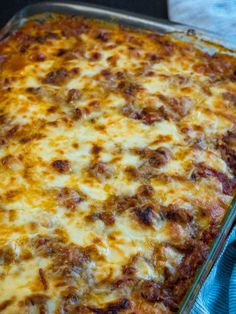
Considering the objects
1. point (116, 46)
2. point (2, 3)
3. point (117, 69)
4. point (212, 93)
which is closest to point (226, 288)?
point (212, 93)

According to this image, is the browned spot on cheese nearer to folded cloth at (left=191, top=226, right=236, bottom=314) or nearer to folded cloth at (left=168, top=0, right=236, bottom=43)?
folded cloth at (left=191, top=226, right=236, bottom=314)

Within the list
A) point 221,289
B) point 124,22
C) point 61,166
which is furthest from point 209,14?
point 221,289

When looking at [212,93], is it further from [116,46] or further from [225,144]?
[116,46]

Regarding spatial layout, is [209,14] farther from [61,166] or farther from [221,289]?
[221,289]

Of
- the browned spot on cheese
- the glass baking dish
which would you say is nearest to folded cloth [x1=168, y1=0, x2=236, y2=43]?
the glass baking dish

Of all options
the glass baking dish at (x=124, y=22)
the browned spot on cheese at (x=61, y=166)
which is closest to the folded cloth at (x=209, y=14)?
the glass baking dish at (x=124, y=22)

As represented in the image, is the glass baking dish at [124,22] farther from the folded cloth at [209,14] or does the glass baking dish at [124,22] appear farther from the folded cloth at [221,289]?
the folded cloth at [221,289]
